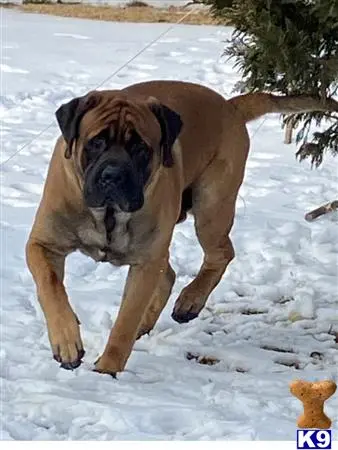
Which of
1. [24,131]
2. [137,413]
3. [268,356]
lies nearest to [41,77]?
[24,131]

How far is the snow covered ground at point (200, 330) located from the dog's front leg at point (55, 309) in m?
0.16

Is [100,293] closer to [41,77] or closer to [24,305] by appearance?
[24,305]

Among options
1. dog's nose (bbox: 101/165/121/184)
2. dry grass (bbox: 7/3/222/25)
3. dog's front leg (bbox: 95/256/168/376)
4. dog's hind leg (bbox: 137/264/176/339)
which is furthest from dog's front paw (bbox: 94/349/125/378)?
dry grass (bbox: 7/3/222/25)

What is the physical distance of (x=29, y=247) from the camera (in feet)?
13.6

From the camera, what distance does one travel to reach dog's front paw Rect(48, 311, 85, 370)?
3.88 meters

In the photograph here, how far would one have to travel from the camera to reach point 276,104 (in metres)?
4.64

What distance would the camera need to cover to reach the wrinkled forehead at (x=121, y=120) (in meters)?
3.88

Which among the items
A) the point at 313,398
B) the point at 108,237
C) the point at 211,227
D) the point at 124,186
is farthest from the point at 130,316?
the point at 313,398

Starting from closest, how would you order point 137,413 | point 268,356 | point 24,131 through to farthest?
point 137,413
point 268,356
point 24,131

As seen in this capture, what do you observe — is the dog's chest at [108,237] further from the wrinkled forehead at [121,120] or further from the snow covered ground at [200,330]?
the snow covered ground at [200,330]

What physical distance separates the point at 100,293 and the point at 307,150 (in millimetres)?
1185

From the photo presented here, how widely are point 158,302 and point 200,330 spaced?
0.22 meters

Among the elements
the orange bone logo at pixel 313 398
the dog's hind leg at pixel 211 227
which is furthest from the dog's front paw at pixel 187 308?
the orange bone logo at pixel 313 398

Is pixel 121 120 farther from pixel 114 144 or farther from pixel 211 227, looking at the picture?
pixel 211 227
